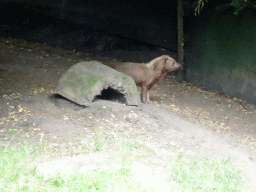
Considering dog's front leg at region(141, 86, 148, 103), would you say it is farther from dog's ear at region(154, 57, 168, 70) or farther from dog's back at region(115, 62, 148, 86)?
dog's ear at region(154, 57, 168, 70)

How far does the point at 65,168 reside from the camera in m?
3.08

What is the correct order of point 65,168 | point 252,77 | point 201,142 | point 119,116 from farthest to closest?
point 252,77
point 119,116
point 201,142
point 65,168

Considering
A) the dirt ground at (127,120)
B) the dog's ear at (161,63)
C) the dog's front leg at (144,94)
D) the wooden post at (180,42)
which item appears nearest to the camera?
the dirt ground at (127,120)

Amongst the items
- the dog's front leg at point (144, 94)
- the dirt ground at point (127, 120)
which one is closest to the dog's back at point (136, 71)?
the dog's front leg at point (144, 94)

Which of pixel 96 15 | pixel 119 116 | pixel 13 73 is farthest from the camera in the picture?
pixel 96 15

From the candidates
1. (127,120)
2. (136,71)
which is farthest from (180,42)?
(127,120)

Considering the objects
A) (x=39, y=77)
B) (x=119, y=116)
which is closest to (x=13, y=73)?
(x=39, y=77)

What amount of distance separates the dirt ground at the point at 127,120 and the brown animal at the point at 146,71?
40 cm

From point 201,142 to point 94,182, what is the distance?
7.39 ft

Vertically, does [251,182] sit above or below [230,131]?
A: above

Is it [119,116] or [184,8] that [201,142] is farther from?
[184,8]

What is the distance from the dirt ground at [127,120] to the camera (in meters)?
4.16

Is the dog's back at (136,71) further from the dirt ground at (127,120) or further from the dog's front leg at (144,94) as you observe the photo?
the dirt ground at (127,120)

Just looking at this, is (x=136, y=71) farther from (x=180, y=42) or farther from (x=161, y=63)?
(x=180, y=42)
